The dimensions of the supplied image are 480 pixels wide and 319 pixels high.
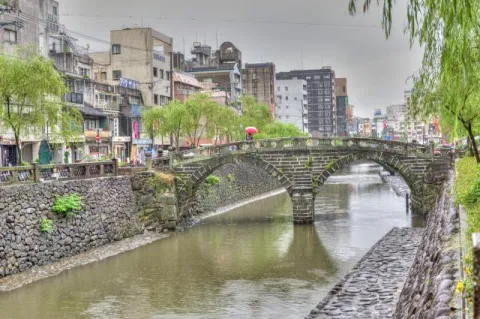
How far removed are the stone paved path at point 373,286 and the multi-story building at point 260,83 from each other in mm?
86071

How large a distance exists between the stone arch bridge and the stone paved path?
10144mm

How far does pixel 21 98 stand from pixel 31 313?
449 inches

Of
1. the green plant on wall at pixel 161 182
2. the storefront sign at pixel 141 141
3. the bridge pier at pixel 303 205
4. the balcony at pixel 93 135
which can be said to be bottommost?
the bridge pier at pixel 303 205

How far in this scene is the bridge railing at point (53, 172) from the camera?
25.1 metres

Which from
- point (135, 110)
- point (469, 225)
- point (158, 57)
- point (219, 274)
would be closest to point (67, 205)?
point (219, 274)

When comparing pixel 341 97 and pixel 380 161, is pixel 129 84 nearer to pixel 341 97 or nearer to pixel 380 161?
pixel 380 161

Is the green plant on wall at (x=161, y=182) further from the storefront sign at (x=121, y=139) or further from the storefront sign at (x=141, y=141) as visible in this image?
the storefront sign at (x=141, y=141)

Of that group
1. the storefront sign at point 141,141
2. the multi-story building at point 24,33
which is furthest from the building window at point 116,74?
the multi-story building at point 24,33

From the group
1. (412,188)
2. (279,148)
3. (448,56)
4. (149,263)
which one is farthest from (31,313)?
(412,188)

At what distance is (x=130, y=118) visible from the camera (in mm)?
59531

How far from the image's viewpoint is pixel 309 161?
3916 cm

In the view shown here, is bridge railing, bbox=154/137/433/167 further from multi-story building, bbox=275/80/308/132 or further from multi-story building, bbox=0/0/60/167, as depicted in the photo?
multi-story building, bbox=275/80/308/132

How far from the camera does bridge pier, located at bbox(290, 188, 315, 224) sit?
1507 inches

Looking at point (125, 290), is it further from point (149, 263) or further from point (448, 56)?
point (448, 56)
